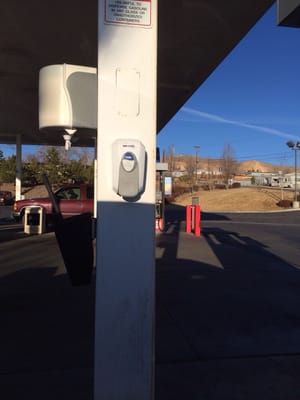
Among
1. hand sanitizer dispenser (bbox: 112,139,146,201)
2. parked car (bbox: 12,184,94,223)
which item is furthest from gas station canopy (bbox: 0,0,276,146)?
parked car (bbox: 12,184,94,223)

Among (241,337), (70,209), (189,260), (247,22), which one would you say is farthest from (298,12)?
(70,209)

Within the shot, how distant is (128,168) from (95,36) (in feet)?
19.4

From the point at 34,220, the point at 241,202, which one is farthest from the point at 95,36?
the point at 241,202

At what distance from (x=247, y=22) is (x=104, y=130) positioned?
529cm

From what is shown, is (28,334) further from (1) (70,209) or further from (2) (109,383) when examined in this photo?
(1) (70,209)

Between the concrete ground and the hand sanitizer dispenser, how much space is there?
1884mm

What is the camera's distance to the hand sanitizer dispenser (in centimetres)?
222

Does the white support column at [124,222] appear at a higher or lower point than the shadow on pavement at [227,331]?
higher

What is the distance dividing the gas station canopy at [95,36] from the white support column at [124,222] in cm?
→ 257

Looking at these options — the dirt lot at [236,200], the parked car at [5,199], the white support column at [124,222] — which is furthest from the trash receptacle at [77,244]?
the dirt lot at [236,200]

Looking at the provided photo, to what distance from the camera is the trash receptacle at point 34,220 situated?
46.7ft

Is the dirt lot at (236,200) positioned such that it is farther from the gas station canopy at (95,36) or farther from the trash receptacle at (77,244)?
the trash receptacle at (77,244)

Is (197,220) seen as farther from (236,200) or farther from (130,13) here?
(236,200)

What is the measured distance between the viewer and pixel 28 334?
183 inches
